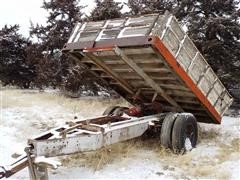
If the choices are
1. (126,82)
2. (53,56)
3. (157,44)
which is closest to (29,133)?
(126,82)

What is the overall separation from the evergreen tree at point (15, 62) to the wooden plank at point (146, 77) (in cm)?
1238

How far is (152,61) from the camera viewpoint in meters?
7.41

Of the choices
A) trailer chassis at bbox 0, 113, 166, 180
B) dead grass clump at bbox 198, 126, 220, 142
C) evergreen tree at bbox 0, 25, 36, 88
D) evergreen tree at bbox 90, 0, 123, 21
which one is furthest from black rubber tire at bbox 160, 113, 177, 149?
evergreen tree at bbox 0, 25, 36, 88

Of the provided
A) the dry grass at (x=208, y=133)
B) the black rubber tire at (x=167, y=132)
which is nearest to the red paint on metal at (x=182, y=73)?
the dry grass at (x=208, y=133)

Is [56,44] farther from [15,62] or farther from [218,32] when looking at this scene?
[218,32]

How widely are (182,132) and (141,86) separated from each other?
5.39 ft

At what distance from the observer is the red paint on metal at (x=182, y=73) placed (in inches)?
269

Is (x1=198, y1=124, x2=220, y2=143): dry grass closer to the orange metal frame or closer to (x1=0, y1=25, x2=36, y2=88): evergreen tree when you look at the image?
the orange metal frame

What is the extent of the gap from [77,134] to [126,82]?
9.15 feet

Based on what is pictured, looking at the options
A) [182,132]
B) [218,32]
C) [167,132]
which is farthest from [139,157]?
[218,32]

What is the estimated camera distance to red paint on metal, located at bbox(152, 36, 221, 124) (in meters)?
6.83

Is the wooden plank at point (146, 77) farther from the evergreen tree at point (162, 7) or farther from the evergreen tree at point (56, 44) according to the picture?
the evergreen tree at point (56, 44)

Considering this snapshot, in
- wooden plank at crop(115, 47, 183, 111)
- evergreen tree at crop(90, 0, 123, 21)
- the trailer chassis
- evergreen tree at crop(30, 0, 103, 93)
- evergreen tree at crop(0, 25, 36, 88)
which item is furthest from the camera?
evergreen tree at crop(0, 25, 36, 88)

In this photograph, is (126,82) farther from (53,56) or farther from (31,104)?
(53,56)
